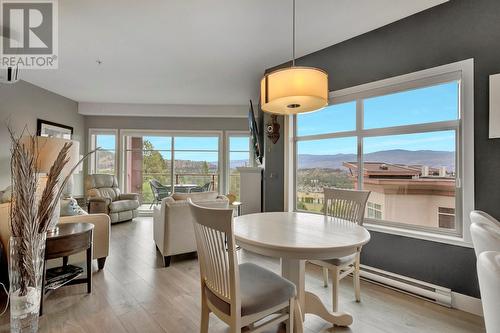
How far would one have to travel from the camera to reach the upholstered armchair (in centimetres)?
508

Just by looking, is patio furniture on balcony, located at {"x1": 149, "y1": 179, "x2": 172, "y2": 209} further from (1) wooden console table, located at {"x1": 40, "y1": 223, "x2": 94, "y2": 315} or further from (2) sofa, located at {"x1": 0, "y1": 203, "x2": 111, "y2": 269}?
(1) wooden console table, located at {"x1": 40, "y1": 223, "x2": 94, "y2": 315}

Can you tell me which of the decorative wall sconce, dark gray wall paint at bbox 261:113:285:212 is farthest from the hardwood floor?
the decorative wall sconce

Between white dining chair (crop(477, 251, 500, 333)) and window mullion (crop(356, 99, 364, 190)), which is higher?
window mullion (crop(356, 99, 364, 190))

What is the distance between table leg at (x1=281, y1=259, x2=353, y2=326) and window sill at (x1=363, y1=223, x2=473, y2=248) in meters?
1.12

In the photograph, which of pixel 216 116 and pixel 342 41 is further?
pixel 216 116

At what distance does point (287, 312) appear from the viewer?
1.47m

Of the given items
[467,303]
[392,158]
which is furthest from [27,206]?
[467,303]

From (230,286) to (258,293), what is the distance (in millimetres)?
205

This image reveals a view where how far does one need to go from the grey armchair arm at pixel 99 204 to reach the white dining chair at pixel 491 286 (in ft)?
18.6

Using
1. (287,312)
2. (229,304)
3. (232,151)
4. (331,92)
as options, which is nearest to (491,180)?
(331,92)

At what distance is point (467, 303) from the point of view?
2.09m

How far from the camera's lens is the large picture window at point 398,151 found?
2.38m

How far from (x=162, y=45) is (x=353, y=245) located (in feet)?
10.3

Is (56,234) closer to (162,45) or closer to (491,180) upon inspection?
(162,45)
